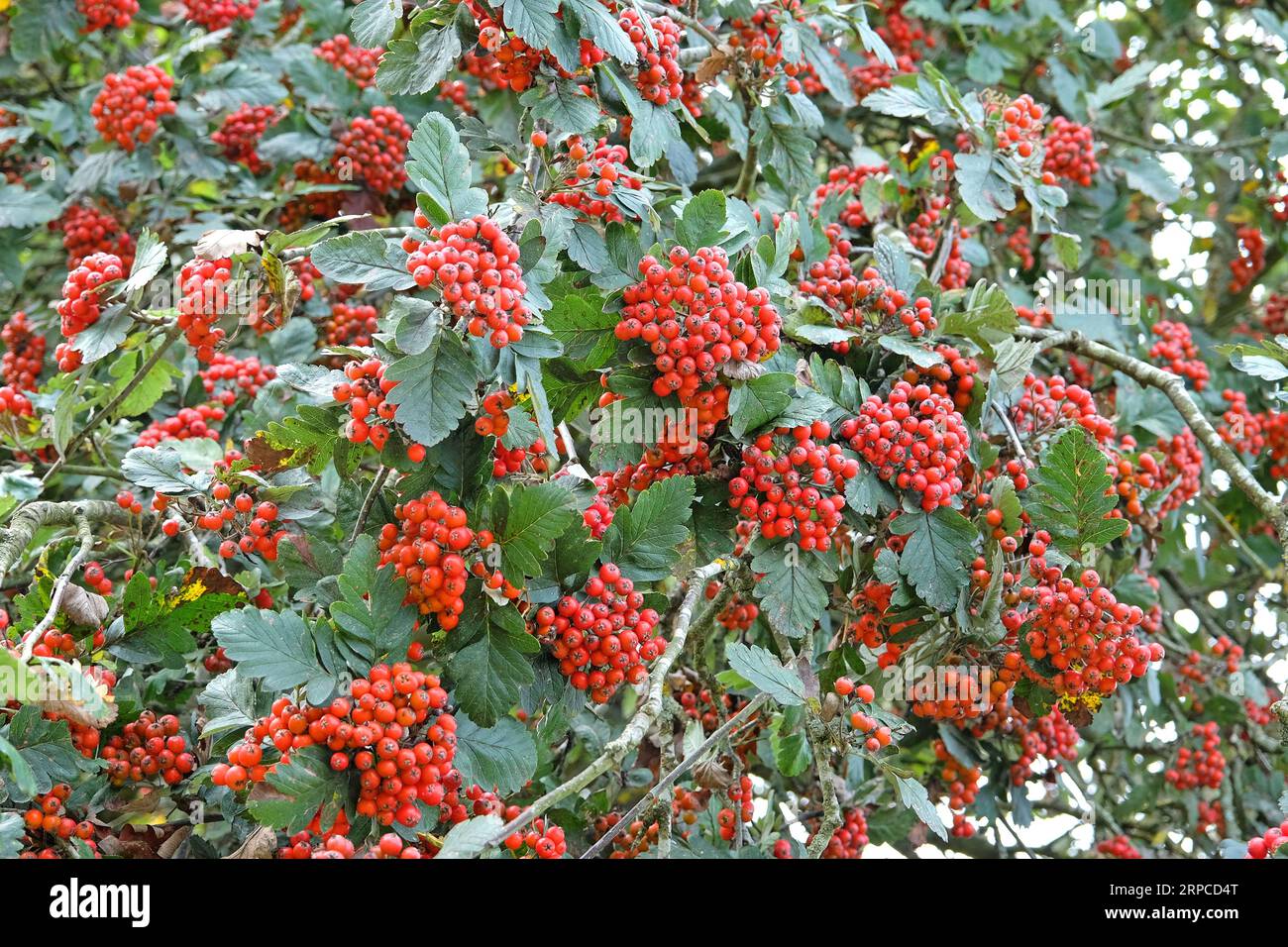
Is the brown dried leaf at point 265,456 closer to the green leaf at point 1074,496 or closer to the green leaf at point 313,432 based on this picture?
the green leaf at point 313,432

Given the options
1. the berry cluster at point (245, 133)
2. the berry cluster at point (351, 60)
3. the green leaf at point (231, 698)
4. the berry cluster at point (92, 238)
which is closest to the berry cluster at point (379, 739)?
the green leaf at point (231, 698)

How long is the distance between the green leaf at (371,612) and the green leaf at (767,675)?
78 cm

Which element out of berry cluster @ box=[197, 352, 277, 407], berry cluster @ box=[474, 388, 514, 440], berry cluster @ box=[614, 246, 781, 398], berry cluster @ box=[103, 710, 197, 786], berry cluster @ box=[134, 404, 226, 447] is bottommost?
berry cluster @ box=[103, 710, 197, 786]

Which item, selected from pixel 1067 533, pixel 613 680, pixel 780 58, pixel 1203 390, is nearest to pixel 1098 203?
pixel 1203 390

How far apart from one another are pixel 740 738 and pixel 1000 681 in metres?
0.93

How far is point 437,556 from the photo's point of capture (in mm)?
2367

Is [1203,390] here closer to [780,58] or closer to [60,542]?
[780,58]

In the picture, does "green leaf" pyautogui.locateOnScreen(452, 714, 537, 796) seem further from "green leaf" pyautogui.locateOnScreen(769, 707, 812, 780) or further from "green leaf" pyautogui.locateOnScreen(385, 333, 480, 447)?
"green leaf" pyautogui.locateOnScreen(769, 707, 812, 780)

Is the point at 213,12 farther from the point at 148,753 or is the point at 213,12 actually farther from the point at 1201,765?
the point at 1201,765

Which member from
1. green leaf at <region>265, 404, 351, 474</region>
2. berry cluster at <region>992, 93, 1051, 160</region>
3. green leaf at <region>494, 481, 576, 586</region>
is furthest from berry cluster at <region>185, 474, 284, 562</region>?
berry cluster at <region>992, 93, 1051, 160</region>

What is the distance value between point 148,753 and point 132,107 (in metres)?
2.64

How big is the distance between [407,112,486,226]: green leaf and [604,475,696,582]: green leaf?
0.75 metres

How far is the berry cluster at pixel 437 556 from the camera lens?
2.36 metres

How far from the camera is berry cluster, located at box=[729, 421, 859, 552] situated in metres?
2.69
